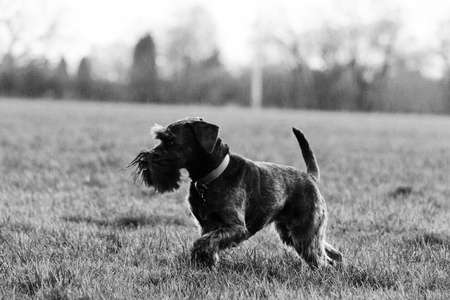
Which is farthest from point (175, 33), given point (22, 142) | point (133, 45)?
point (22, 142)

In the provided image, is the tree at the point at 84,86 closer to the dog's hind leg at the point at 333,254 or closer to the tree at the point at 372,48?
the tree at the point at 372,48

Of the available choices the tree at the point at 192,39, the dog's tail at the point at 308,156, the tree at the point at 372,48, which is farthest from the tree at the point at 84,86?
the dog's tail at the point at 308,156

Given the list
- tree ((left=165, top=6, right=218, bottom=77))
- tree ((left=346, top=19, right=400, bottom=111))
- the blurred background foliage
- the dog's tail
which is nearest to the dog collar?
the dog's tail

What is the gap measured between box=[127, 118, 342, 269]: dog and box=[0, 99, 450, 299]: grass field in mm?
204

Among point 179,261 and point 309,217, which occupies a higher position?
point 309,217

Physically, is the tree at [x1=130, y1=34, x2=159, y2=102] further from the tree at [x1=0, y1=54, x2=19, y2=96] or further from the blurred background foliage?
the tree at [x1=0, y1=54, x2=19, y2=96]

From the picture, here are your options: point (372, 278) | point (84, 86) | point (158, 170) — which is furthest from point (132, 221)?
point (84, 86)

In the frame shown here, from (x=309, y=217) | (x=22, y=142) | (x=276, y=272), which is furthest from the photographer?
(x=22, y=142)

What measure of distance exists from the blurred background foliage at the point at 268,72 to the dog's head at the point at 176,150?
39.1 meters

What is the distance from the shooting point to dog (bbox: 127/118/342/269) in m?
3.79

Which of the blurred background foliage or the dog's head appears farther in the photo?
the blurred background foliage

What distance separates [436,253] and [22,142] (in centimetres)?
899

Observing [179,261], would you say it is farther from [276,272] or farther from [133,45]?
[133,45]

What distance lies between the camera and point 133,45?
48750mm
